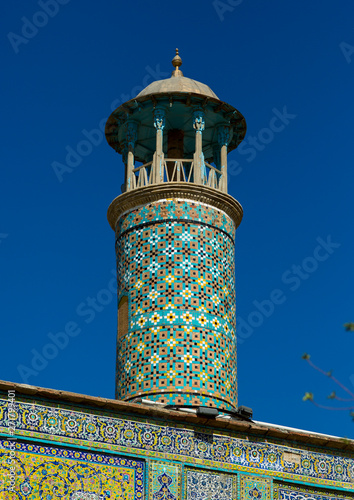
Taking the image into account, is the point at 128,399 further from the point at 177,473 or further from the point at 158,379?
the point at 177,473

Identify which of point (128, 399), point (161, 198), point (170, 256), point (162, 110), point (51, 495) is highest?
point (162, 110)

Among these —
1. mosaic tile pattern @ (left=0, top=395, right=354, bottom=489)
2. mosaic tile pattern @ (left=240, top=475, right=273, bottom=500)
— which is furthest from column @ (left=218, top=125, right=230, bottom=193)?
mosaic tile pattern @ (left=240, top=475, right=273, bottom=500)

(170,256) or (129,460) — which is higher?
(170,256)

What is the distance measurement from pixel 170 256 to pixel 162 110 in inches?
92.2

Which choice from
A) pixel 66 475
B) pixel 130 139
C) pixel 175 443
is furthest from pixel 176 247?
pixel 66 475

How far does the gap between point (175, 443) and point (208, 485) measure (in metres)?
0.54

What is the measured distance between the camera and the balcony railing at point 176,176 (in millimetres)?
14500

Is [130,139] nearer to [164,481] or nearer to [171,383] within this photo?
[171,383]

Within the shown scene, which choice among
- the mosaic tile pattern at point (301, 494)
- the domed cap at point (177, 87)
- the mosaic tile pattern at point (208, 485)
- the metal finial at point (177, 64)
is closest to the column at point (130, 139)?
the domed cap at point (177, 87)

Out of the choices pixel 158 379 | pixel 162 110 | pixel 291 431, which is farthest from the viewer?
pixel 162 110

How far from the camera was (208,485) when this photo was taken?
432 inches

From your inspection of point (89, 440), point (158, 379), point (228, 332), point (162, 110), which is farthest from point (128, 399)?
point (162, 110)

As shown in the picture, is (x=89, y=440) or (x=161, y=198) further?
(x=161, y=198)

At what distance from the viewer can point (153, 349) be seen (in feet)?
43.2
